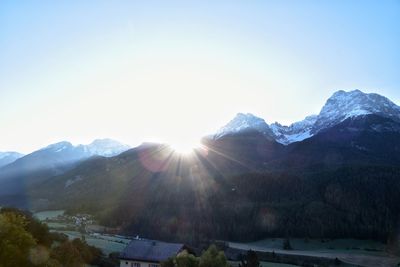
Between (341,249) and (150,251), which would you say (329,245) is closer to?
(341,249)

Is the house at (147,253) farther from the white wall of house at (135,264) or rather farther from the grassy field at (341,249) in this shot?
the grassy field at (341,249)

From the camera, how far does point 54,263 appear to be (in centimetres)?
4569

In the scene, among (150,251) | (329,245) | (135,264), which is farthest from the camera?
(329,245)

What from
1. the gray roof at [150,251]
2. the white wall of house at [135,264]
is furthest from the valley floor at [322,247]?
the gray roof at [150,251]

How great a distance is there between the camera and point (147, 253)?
76.1m

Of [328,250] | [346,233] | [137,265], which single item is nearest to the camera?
[137,265]

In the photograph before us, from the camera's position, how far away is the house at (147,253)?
74500 millimetres

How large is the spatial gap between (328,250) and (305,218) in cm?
3190

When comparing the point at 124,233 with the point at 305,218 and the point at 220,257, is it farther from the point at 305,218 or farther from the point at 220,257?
the point at 220,257

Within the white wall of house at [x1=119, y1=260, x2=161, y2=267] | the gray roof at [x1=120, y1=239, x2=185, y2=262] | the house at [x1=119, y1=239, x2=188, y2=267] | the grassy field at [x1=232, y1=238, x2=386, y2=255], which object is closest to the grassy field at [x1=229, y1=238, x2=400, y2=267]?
the grassy field at [x1=232, y1=238, x2=386, y2=255]

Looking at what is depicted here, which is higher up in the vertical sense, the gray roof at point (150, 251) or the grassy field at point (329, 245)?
the grassy field at point (329, 245)

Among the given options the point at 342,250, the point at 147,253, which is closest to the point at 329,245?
the point at 342,250

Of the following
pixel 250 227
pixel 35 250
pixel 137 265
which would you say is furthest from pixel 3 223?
pixel 250 227

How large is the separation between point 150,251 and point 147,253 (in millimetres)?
587
